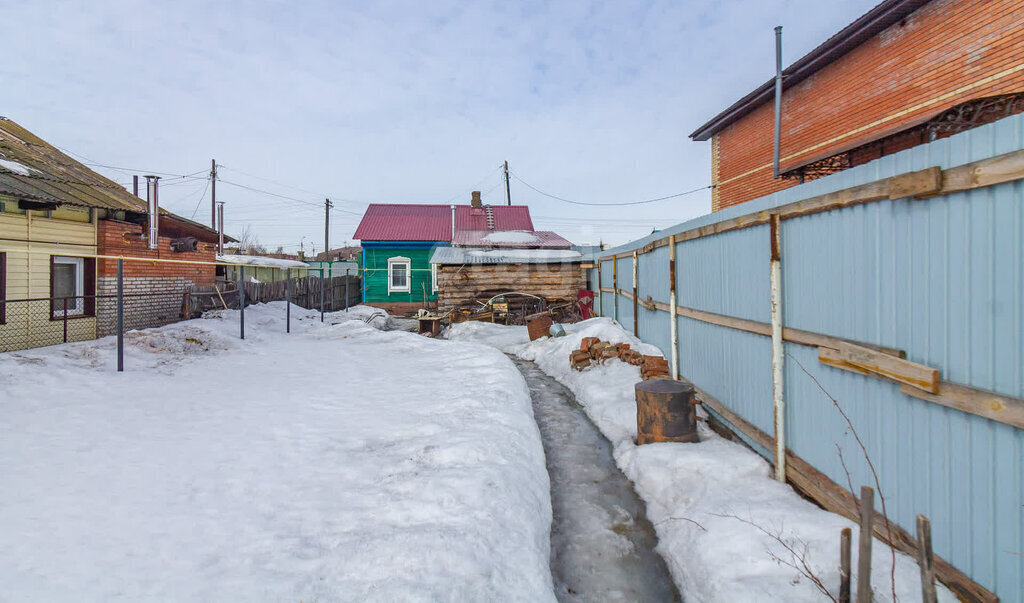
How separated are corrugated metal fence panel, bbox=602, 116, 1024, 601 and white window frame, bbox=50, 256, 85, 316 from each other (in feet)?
43.2

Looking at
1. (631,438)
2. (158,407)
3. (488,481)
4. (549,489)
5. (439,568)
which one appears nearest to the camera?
(439,568)

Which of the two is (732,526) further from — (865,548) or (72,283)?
(72,283)

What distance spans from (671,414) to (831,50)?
945 cm

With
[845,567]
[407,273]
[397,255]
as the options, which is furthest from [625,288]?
[397,255]

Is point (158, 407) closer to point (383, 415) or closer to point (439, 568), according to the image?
point (383, 415)

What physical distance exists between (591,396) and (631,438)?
1.84 meters

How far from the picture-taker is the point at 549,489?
4.62 metres

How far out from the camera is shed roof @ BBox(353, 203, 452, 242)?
24281 mm

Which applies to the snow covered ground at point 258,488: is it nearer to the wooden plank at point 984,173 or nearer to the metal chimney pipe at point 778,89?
the wooden plank at point 984,173

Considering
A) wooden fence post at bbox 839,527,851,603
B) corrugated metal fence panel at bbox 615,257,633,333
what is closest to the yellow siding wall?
corrugated metal fence panel at bbox 615,257,633,333

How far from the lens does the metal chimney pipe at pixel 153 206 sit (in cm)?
1160

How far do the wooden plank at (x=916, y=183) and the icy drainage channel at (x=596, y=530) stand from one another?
9.65ft

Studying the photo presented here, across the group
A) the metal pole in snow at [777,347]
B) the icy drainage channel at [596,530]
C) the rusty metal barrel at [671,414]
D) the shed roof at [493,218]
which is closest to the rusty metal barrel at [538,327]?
the icy drainage channel at [596,530]

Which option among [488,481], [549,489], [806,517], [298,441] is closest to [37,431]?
[298,441]
